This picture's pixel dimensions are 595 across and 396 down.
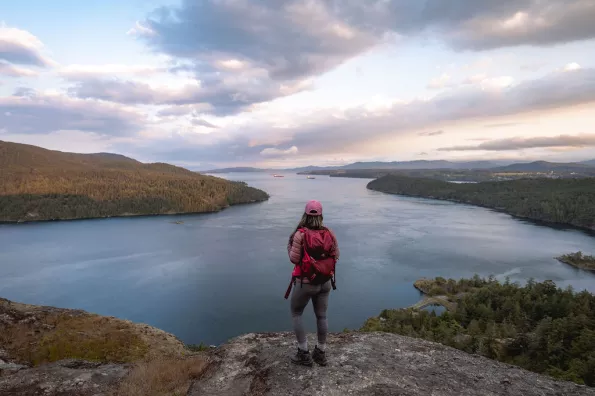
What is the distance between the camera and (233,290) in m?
63.5

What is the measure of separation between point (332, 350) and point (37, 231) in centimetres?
15352

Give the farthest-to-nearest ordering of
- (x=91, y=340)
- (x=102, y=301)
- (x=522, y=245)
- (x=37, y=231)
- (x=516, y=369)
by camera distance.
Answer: (x=37, y=231)
(x=522, y=245)
(x=102, y=301)
(x=91, y=340)
(x=516, y=369)

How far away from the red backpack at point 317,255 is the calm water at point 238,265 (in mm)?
43276

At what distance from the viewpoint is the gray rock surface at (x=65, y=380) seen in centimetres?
849

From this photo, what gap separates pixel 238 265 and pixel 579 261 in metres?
78.5

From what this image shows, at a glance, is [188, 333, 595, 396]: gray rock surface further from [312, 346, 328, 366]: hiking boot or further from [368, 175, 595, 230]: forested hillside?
[368, 175, 595, 230]: forested hillside

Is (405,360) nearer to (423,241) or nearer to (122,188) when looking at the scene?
(423,241)

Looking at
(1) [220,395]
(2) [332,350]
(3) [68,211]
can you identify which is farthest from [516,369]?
(3) [68,211]

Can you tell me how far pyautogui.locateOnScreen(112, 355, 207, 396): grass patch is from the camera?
312 inches

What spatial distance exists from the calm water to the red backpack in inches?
1704

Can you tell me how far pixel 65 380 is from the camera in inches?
354

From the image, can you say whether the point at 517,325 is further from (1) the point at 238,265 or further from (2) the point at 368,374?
(1) the point at 238,265

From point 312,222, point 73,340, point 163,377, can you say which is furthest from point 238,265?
point 312,222

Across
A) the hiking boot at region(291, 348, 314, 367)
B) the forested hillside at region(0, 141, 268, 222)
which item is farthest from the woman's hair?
the forested hillside at region(0, 141, 268, 222)
